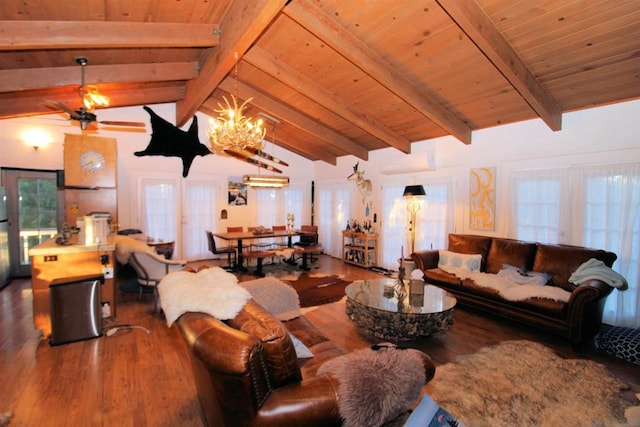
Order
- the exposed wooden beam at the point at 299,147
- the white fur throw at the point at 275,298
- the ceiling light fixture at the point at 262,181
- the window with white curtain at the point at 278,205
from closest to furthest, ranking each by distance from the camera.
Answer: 1. the white fur throw at the point at 275,298
2. the ceiling light fixture at the point at 262,181
3. the exposed wooden beam at the point at 299,147
4. the window with white curtain at the point at 278,205

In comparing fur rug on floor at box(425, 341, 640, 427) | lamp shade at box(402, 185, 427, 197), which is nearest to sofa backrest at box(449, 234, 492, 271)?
lamp shade at box(402, 185, 427, 197)

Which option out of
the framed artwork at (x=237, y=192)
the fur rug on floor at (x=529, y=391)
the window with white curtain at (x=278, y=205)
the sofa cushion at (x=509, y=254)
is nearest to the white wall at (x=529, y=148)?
the sofa cushion at (x=509, y=254)

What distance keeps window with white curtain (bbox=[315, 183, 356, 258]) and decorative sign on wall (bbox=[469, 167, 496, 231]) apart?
3.00 metres

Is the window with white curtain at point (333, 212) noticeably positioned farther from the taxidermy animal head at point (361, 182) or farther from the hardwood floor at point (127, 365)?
the hardwood floor at point (127, 365)

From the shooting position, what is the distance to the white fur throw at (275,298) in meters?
2.74

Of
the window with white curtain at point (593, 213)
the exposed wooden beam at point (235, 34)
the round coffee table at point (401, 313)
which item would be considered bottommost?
the round coffee table at point (401, 313)

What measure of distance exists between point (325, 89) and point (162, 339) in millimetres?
3897

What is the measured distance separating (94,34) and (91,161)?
2.55 metres

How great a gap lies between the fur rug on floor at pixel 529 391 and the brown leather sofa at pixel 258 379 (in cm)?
132

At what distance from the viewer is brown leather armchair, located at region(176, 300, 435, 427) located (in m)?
1.23

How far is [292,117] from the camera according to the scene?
5.67 meters

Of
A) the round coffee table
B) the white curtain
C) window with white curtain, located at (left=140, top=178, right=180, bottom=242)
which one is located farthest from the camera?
window with white curtain, located at (left=140, top=178, right=180, bottom=242)

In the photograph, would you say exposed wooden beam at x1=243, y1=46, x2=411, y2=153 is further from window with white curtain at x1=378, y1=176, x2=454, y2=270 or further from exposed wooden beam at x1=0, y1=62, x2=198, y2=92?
exposed wooden beam at x1=0, y1=62, x2=198, y2=92

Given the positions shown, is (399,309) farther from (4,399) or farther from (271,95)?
(271,95)
